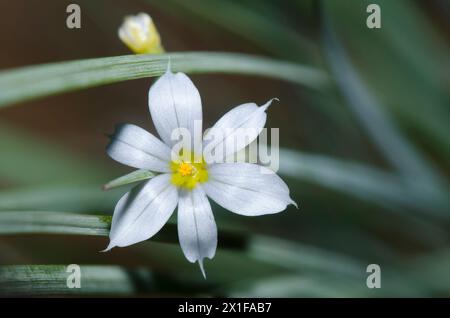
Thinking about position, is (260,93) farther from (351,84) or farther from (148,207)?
(148,207)

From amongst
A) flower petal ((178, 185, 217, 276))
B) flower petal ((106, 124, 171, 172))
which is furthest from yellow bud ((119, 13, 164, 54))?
flower petal ((178, 185, 217, 276))

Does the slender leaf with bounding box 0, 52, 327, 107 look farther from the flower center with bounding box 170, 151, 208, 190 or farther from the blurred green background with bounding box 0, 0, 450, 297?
the flower center with bounding box 170, 151, 208, 190

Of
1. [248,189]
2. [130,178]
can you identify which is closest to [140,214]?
[130,178]

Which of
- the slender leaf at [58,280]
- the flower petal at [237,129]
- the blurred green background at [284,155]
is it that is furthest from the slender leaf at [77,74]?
the slender leaf at [58,280]

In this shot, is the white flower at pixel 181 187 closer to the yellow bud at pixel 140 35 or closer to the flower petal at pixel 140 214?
the flower petal at pixel 140 214

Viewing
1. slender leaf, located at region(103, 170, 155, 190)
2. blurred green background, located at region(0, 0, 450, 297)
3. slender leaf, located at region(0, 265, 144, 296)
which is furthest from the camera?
blurred green background, located at region(0, 0, 450, 297)

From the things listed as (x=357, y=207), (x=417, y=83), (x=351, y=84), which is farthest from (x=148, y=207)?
(x=417, y=83)
